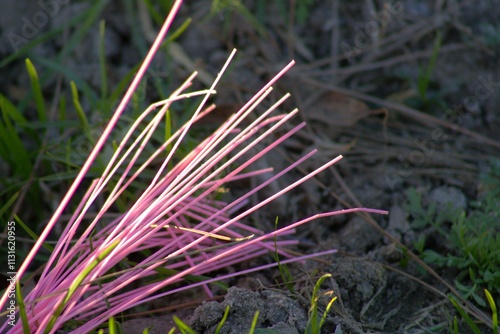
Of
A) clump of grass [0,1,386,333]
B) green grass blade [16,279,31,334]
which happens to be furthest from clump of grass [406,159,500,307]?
green grass blade [16,279,31,334]

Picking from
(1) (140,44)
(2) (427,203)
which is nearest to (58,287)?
(2) (427,203)

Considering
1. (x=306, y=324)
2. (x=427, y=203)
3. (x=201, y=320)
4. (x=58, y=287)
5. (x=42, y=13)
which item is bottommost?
(x=427, y=203)

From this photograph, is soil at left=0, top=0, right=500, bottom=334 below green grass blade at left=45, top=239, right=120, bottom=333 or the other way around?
below

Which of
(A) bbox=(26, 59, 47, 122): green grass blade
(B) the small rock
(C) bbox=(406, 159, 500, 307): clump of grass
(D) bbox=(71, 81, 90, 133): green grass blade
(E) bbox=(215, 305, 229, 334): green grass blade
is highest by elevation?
(A) bbox=(26, 59, 47, 122): green grass blade

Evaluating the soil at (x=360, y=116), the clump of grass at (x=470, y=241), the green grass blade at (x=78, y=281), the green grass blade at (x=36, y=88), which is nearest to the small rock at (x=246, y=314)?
the soil at (x=360, y=116)

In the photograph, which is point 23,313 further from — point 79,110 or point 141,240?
point 79,110

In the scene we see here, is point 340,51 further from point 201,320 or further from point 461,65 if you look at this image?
point 201,320

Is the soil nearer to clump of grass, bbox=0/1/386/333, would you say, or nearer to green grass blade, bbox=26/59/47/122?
clump of grass, bbox=0/1/386/333

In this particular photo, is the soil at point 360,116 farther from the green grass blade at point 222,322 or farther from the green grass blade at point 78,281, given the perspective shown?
the green grass blade at point 78,281
